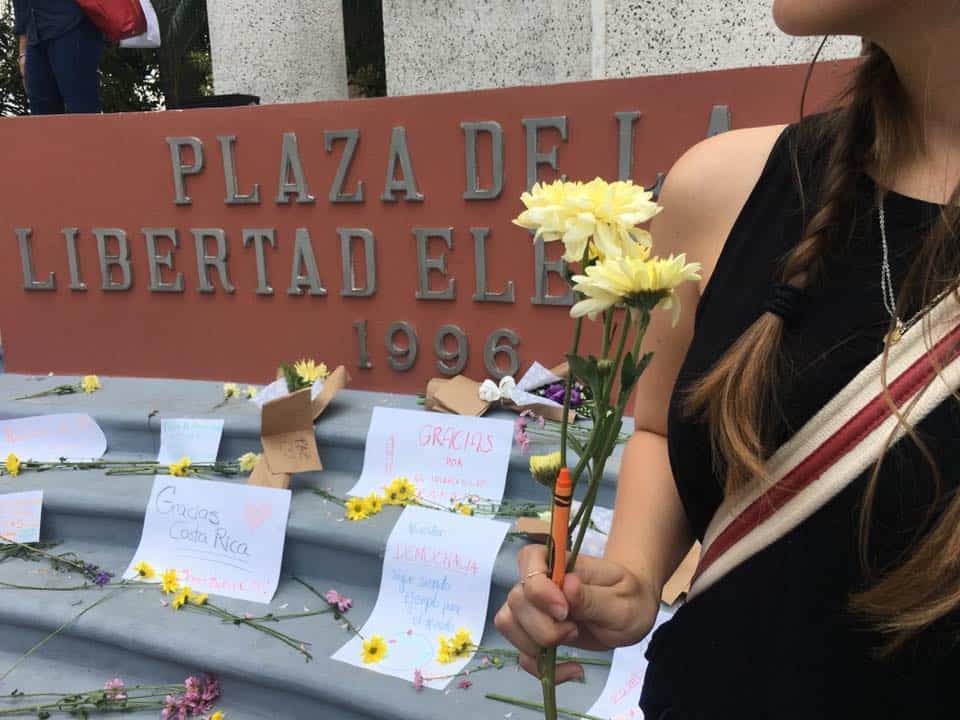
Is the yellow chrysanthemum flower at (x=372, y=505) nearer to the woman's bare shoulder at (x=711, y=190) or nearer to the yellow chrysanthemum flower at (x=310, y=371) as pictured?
the yellow chrysanthemum flower at (x=310, y=371)

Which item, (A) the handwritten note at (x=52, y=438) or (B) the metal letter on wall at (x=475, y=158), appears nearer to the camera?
(B) the metal letter on wall at (x=475, y=158)

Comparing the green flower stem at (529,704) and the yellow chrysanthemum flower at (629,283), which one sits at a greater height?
the yellow chrysanthemum flower at (629,283)

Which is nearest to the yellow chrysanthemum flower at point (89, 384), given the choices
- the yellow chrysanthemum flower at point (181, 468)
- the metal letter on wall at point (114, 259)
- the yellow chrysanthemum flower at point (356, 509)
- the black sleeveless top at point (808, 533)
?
the metal letter on wall at point (114, 259)

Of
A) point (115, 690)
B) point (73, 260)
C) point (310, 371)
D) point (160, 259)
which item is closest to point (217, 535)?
point (115, 690)

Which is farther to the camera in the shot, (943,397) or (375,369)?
(375,369)

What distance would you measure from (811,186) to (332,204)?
5.78 ft

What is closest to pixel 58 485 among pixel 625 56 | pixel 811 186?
pixel 625 56

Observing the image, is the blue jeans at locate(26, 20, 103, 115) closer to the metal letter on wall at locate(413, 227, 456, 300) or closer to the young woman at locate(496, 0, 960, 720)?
the metal letter on wall at locate(413, 227, 456, 300)

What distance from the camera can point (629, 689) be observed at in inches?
54.1

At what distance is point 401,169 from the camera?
210cm

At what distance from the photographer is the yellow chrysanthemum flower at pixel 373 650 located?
5.17ft

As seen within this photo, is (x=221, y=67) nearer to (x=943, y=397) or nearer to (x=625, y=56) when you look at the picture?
(x=625, y=56)

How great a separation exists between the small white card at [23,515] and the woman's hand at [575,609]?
1902 millimetres

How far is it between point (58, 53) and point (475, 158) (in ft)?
7.92
